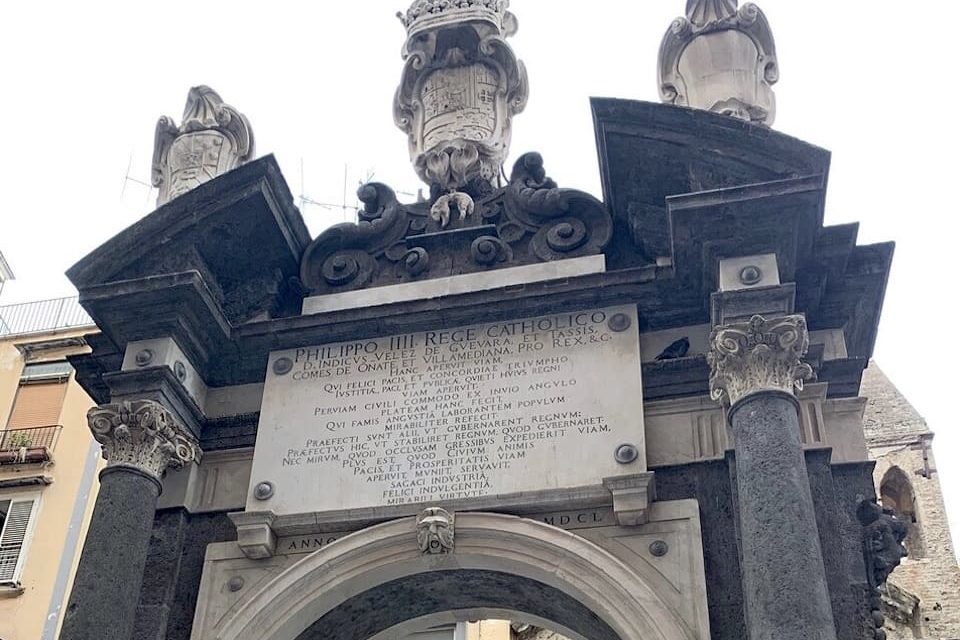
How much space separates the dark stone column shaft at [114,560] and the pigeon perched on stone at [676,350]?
426 cm

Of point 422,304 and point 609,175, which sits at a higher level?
point 609,175

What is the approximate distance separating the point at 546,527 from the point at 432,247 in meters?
3.26

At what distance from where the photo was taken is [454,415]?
35.2 ft

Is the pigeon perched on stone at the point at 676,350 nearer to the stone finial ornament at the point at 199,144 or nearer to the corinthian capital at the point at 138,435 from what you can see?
the corinthian capital at the point at 138,435

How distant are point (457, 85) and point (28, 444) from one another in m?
14.1

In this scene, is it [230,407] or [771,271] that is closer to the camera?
[771,271]

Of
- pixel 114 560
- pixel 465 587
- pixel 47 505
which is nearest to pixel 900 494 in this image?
pixel 47 505

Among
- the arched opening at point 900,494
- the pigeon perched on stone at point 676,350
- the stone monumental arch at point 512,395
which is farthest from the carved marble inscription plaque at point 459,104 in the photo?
the arched opening at point 900,494

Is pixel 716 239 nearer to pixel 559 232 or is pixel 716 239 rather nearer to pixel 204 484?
pixel 559 232

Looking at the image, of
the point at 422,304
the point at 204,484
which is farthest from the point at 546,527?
the point at 204,484

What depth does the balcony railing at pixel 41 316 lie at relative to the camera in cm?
2825

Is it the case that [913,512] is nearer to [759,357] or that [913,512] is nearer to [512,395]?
[512,395]

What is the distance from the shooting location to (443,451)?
1054 centimetres

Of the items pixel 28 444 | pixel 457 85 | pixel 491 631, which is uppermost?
pixel 28 444
